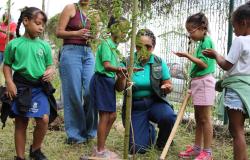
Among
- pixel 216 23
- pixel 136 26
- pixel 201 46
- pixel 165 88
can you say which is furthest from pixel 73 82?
pixel 216 23

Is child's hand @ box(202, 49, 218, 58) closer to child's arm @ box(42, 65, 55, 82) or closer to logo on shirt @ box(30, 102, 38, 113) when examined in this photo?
child's arm @ box(42, 65, 55, 82)

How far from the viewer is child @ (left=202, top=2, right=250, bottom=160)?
305cm

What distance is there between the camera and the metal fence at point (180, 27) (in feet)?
16.1

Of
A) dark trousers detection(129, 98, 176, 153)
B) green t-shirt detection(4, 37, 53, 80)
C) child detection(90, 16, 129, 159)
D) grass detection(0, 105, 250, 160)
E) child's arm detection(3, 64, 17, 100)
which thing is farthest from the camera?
dark trousers detection(129, 98, 176, 153)

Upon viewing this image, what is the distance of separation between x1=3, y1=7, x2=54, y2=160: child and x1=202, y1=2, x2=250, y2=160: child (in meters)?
1.38

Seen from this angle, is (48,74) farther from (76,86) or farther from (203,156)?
(203,156)

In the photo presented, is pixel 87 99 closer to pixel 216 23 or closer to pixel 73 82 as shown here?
pixel 73 82

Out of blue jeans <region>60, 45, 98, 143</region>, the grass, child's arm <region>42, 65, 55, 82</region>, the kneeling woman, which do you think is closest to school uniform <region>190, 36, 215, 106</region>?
the kneeling woman

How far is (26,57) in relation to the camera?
3416mm

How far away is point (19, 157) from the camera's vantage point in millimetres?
3504

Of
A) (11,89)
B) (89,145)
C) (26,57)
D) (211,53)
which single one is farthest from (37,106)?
(211,53)

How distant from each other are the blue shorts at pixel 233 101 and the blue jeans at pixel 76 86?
1.58 m

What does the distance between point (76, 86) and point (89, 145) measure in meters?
0.62

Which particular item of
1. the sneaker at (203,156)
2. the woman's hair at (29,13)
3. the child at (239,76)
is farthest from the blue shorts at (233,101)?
the woman's hair at (29,13)
